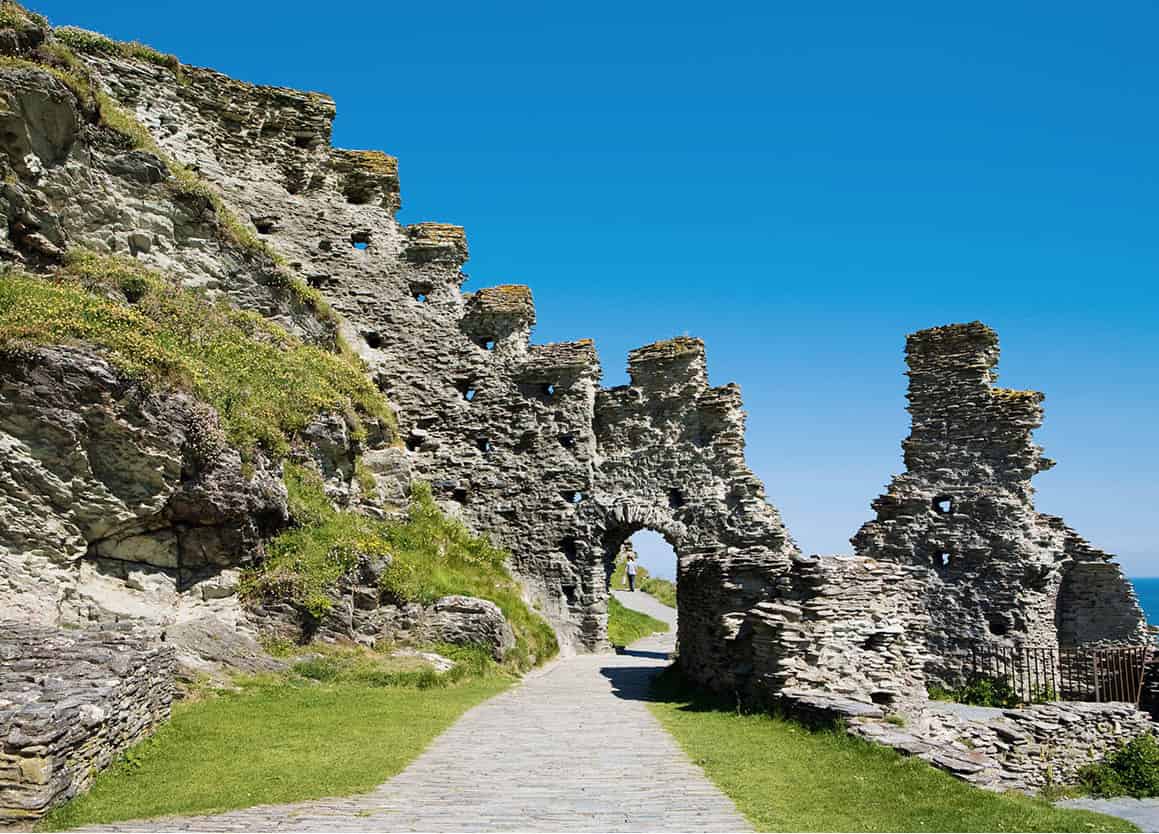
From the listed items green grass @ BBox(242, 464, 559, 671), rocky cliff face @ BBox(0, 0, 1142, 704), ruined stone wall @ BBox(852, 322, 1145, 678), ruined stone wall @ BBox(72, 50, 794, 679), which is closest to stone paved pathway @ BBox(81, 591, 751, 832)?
rocky cliff face @ BBox(0, 0, 1142, 704)

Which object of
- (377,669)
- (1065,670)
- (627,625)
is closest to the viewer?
(377,669)

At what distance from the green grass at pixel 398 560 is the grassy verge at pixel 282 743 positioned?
180cm

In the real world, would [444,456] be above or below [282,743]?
above

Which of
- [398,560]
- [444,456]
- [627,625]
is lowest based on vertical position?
[627,625]

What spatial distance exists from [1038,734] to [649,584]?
32.0m

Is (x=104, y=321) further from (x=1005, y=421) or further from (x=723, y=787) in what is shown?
(x=1005, y=421)

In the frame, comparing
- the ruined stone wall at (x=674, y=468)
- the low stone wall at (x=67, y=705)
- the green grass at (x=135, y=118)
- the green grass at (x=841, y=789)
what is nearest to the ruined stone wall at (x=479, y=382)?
the ruined stone wall at (x=674, y=468)

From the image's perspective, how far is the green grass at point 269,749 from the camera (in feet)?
30.9

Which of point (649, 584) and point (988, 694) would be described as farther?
point (649, 584)

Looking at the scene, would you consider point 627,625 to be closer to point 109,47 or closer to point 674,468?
point 674,468

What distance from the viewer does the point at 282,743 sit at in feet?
39.3

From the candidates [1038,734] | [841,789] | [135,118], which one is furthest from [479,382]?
[841,789]

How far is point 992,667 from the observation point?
23.3m

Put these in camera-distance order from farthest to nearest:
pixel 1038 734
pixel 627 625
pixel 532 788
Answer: pixel 627 625
pixel 1038 734
pixel 532 788
